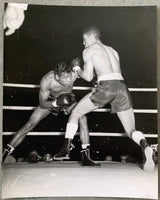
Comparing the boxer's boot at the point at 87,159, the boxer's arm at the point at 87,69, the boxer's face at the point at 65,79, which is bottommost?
the boxer's boot at the point at 87,159

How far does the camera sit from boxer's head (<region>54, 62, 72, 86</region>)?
4.88ft

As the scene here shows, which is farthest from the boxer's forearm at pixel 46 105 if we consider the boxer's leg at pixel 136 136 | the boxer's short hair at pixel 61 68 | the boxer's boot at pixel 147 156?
the boxer's boot at pixel 147 156

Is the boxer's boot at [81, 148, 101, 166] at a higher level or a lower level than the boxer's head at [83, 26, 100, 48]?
lower

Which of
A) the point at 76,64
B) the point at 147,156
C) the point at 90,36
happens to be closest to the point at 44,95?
the point at 76,64

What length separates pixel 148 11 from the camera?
59.0 inches

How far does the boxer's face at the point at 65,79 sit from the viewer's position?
4.89 feet

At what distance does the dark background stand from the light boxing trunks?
3 centimetres

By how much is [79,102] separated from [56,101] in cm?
8

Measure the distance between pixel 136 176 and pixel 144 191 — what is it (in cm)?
6

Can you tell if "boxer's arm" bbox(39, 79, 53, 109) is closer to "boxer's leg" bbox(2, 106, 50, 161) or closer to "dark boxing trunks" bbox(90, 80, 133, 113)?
"boxer's leg" bbox(2, 106, 50, 161)

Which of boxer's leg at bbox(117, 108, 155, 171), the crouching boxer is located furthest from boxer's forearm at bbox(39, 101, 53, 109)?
boxer's leg at bbox(117, 108, 155, 171)

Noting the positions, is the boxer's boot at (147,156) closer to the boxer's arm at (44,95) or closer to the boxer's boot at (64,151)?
the boxer's boot at (64,151)

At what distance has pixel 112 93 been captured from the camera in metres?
1.48

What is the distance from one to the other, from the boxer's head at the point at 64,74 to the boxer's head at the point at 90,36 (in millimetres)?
107
